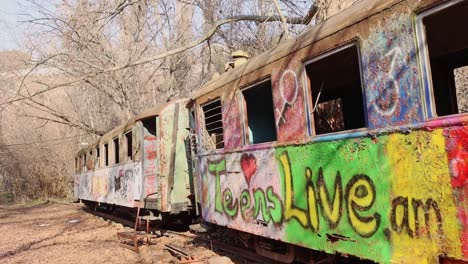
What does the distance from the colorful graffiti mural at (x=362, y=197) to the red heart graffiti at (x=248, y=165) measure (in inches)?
0.5

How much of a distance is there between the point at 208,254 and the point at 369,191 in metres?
4.57

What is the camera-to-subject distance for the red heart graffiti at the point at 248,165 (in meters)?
5.93

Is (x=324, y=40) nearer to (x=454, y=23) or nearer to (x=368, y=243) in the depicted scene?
(x=454, y=23)

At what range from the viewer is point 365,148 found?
12.7 feet

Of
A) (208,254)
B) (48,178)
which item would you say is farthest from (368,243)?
(48,178)

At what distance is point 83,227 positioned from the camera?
14.1 meters

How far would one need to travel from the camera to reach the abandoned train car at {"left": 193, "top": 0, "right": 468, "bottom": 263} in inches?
127

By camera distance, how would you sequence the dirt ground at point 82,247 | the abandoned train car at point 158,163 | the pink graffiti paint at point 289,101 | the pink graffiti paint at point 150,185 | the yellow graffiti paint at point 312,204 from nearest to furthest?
the yellow graffiti paint at point 312,204, the pink graffiti paint at point 289,101, the dirt ground at point 82,247, the abandoned train car at point 158,163, the pink graffiti paint at point 150,185

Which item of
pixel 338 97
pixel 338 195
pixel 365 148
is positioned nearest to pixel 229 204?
pixel 338 97

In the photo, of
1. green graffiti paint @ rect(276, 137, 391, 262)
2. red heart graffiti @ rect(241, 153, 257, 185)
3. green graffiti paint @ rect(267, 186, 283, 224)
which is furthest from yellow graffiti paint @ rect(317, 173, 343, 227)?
red heart graffiti @ rect(241, 153, 257, 185)

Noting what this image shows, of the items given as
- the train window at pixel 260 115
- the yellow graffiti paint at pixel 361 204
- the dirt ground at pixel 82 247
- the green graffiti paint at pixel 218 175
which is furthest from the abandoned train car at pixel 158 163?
the yellow graffiti paint at pixel 361 204

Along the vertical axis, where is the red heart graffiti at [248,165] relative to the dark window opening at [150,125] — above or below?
below

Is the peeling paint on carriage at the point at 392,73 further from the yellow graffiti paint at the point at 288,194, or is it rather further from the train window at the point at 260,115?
the train window at the point at 260,115

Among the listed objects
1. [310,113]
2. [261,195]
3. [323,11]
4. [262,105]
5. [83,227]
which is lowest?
[83,227]
